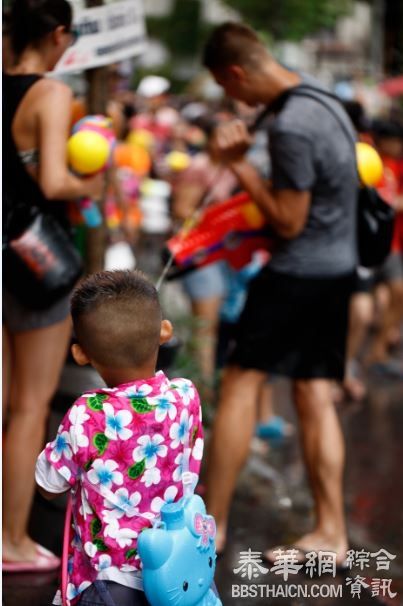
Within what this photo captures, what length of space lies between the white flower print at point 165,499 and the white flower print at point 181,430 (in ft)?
0.40

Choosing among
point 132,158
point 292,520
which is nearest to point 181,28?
point 132,158

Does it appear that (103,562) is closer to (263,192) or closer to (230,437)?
(230,437)

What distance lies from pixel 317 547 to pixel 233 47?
81.3 inches

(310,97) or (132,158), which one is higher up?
(310,97)

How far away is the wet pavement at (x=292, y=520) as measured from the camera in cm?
376

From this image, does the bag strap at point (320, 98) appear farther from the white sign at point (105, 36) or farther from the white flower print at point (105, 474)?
the white flower print at point (105, 474)

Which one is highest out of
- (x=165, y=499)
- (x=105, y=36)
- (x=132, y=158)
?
(x=105, y=36)

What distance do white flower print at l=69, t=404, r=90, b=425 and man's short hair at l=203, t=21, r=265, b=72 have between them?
1.97 meters

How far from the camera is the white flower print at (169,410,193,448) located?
8.59 ft

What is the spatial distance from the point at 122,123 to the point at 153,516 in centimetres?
Answer: 569

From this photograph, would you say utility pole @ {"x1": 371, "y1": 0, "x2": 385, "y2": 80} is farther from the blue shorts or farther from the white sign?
the white sign

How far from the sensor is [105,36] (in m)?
4.35

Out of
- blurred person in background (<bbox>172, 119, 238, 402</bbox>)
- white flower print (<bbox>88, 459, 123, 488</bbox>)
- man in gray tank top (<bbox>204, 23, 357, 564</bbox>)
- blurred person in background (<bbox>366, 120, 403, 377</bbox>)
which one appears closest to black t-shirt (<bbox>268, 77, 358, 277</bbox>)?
man in gray tank top (<bbox>204, 23, 357, 564</bbox>)

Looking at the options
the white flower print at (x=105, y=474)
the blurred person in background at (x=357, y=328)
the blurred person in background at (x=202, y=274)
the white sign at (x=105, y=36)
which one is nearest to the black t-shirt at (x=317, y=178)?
the white sign at (x=105, y=36)
